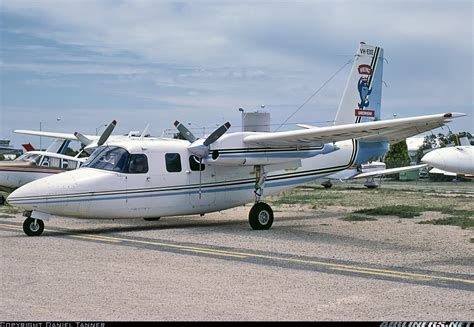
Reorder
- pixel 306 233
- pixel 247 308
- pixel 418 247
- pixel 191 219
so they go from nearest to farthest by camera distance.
Result: 1. pixel 247 308
2. pixel 418 247
3. pixel 306 233
4. pixel 191 219

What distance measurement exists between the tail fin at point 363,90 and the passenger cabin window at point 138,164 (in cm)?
742

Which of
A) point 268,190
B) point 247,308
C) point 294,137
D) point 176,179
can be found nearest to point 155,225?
point 176,179

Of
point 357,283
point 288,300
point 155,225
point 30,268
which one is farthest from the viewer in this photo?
point 155,225

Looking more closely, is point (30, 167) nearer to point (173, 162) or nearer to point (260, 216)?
point (173, 162)

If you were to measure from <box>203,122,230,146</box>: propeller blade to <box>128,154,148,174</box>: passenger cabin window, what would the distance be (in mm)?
1739

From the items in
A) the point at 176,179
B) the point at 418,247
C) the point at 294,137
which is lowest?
the point at 418,247

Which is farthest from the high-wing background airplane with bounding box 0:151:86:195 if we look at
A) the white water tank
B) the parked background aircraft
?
the parked background aircraft

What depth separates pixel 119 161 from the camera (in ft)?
56.7

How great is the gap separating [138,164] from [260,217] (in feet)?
12.2

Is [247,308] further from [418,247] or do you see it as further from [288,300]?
[418,247]

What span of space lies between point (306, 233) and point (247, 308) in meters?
9.54

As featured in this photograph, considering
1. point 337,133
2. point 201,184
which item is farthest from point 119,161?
point 337,133

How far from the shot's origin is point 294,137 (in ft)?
57.4

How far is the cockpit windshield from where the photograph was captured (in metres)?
17.2
